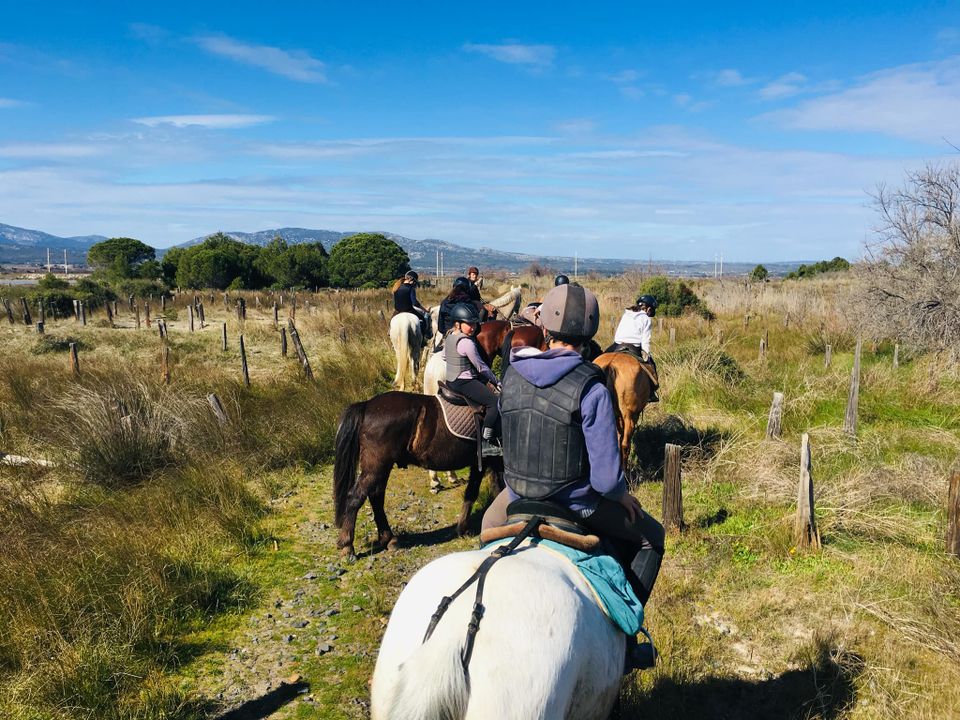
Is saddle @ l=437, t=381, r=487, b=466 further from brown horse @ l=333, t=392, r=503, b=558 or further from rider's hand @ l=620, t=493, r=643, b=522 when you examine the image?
rider's hand @ l=620, t=493, r=643, b=522

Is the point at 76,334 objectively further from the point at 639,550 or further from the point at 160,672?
the point at 639,550

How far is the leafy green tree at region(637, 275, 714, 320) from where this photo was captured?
24.1 m

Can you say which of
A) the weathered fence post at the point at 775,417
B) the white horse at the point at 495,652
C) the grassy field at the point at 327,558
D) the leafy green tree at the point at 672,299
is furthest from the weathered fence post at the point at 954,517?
the leafy green tree at the point at 672,299

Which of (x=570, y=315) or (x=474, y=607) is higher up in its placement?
(x=570, y=315)

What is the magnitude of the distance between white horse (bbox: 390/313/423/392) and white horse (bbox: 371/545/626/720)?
28.9ft

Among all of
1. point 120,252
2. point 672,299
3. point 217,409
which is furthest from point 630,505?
point 120,252

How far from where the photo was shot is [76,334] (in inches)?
741

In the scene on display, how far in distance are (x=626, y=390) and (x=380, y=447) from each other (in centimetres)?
311

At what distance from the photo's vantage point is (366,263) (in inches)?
2110

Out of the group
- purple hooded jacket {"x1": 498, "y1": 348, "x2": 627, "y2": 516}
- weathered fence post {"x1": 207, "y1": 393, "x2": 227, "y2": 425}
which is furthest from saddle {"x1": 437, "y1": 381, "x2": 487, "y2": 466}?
weathered fence post {"x1": 207, "y1": 393, "x2": 227, "y2": 425}

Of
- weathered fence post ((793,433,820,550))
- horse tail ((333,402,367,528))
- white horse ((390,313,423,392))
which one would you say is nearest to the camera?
weathered fence post ((793,433,820,550))

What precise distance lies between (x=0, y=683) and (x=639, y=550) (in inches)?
159

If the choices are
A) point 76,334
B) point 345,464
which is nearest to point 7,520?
point 345,464

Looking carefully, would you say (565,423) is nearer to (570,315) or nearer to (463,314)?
(570,315)
